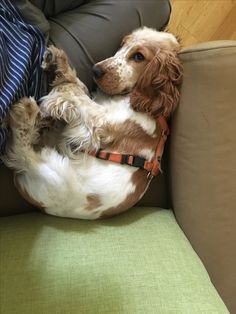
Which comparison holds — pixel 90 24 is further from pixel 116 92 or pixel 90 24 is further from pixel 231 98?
pixel 231 98

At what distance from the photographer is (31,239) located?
1.41 m

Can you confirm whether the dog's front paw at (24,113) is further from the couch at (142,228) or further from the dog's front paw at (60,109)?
the couch at (142,228)

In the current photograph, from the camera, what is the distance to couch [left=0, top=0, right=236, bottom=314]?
4.21ft

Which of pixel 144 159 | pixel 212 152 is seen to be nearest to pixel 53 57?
pixel 144 159

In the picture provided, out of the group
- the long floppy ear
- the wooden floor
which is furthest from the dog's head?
the wooden floor

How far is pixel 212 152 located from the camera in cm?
145

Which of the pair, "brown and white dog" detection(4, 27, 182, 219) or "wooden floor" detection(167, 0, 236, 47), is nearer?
"brown and white dog" detection(4, 27, 182, 219)

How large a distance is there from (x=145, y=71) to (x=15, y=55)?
1.48ft

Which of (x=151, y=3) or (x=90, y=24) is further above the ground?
(x=151, y=3)

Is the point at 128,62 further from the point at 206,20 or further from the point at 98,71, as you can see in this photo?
the point at 206,20

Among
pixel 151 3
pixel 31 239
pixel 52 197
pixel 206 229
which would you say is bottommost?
pixel 31 239

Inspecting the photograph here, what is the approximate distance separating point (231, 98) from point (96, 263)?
69 centimetres

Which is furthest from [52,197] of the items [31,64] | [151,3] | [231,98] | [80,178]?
[151,3]

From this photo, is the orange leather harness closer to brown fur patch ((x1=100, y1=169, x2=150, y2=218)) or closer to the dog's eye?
brown fur patch ((x1=100, y1=169, x2=150, y2=218))
